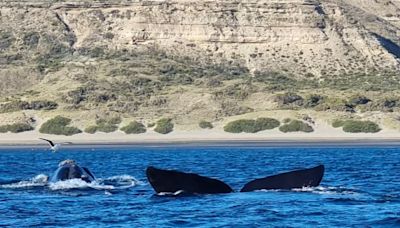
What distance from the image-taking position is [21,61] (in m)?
120

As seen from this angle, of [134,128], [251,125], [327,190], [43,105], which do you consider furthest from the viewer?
[43,105]

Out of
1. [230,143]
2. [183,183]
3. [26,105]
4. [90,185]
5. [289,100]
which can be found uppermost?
[289,100]

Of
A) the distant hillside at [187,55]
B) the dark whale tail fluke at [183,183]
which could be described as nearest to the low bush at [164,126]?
the distant hillside at [187,55]

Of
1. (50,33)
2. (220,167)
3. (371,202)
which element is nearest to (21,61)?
(50,33)

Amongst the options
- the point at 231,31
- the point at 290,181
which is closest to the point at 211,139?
the point at 231,31

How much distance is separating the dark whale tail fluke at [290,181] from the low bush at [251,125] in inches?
2403

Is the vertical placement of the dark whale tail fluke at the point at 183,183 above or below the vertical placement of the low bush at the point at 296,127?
below

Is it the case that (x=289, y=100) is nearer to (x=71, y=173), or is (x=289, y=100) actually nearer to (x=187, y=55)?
(x=187, y=55)

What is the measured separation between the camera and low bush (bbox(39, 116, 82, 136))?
91.8 meters

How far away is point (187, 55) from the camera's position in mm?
125188

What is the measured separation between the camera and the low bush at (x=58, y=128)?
91.8 m

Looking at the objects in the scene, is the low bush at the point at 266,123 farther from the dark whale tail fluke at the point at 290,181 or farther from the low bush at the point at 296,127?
the dark whale tail fluke at the point at 290,181

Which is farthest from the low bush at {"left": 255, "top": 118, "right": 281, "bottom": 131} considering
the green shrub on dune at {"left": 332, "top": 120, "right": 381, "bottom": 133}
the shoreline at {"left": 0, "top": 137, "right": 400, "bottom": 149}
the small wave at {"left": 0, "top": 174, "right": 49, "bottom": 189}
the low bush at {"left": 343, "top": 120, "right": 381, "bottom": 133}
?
the small wave at {"left": 0, "top": 174, "right": 49, "bottom": 189}

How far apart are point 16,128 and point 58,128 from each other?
313 cm
